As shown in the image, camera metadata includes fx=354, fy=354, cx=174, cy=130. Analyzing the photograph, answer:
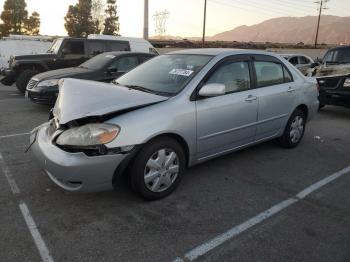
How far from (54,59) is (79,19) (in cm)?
4957

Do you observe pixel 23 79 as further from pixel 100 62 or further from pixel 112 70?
pixel 112 70

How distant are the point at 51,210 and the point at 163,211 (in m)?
1.11

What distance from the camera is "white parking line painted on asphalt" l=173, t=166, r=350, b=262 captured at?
2898mm

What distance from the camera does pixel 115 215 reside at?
3461 mm

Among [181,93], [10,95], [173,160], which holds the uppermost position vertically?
[181,93]

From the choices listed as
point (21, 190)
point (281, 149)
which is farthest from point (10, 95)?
point (281, 149)

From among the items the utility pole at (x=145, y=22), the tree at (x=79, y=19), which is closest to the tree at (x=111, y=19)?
the tree at (x=79, y=19)

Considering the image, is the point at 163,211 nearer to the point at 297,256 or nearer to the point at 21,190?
the point at 297,256

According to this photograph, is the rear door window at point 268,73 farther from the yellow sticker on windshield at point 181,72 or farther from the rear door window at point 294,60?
the rear door window at point 294,60

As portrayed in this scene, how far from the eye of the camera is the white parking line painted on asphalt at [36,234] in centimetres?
280

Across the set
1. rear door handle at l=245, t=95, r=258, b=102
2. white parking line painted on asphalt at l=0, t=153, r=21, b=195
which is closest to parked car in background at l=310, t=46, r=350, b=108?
rear door handle at l=245, t=95, r=258, b=102

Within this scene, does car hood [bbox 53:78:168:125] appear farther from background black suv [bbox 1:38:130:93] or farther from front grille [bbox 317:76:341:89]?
background black suv [bbox 1:38:130:93]

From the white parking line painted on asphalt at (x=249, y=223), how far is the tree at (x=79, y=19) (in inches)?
2232

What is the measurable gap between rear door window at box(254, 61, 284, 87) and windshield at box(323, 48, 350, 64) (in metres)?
5.17
